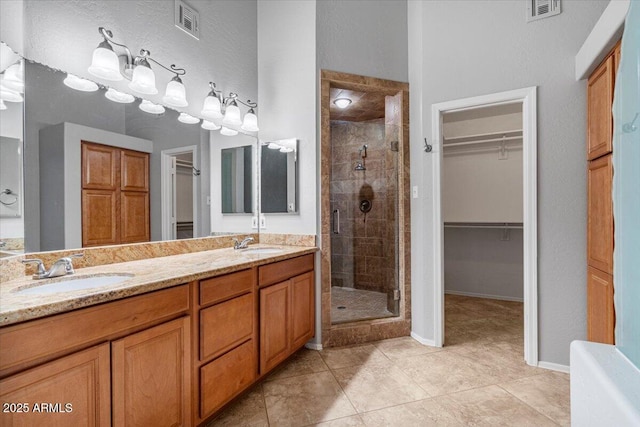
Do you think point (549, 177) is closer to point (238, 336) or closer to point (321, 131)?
point (321, 131)

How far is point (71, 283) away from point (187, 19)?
6.48 ft

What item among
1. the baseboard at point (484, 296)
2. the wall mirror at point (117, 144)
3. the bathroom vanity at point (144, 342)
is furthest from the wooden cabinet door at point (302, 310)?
the baseboard at point (484, 296)

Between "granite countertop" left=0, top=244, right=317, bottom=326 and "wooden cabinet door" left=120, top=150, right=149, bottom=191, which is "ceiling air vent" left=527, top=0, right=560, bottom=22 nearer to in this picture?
"granite countertop" left=0, top=244, right=317, bottom=326

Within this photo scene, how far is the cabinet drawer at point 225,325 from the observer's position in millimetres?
1496

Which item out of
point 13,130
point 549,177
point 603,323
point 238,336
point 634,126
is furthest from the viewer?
point 549,177

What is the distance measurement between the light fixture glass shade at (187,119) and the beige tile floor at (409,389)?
1.90 m

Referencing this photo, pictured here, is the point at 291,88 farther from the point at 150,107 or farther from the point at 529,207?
the point at 529,207

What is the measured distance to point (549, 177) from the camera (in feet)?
7.22

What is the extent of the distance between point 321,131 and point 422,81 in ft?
3.32

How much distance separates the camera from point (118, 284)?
120cm

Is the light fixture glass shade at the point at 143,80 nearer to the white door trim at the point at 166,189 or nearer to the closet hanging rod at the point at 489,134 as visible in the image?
the white door trim at the point at 166,189

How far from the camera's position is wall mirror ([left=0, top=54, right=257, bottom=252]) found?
139 cm

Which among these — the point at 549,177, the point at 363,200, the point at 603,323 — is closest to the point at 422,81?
the point at 549,177

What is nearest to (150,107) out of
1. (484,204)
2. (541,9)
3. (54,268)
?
(54,268)
